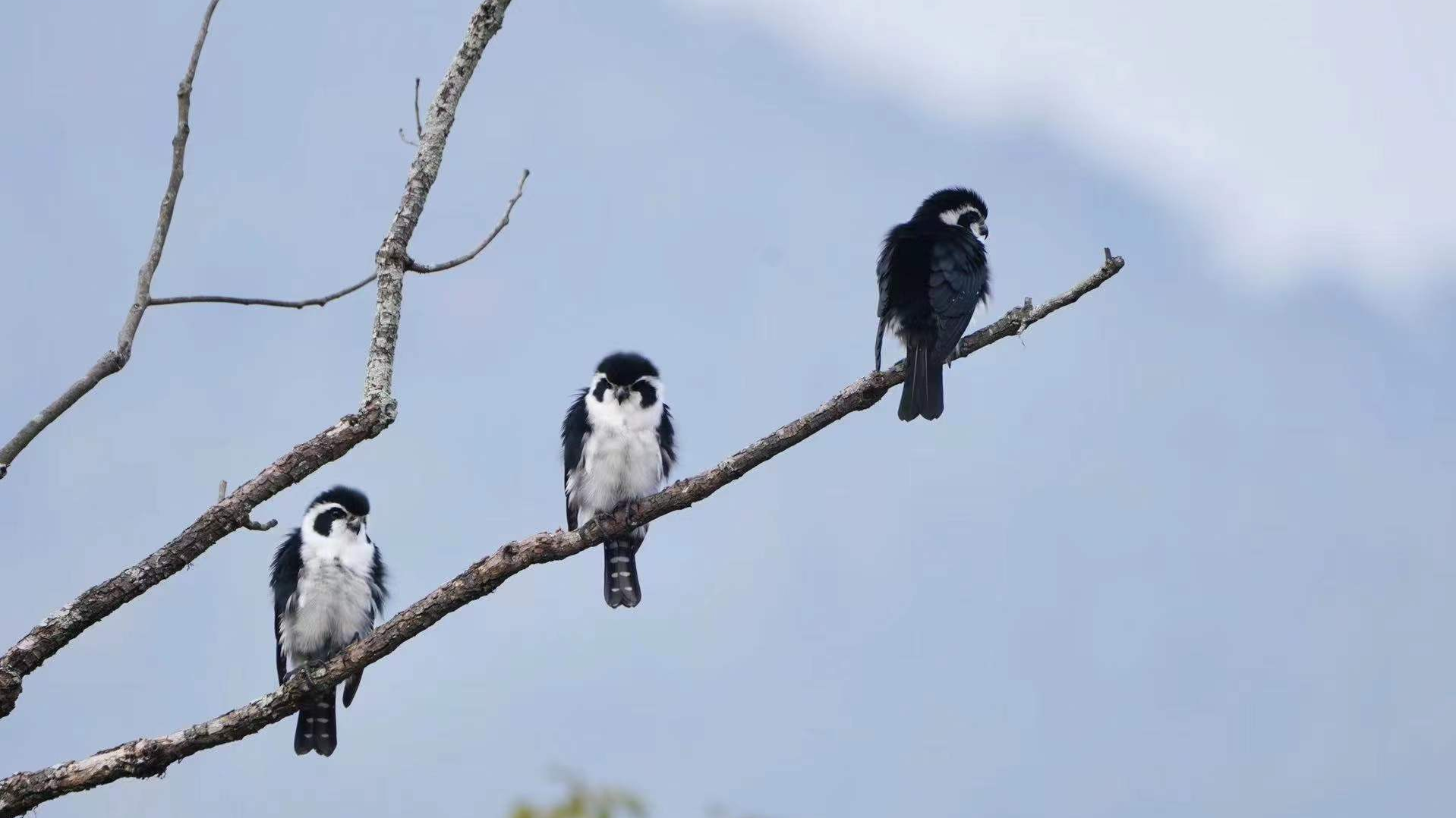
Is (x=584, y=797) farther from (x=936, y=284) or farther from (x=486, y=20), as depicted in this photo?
(x=936, y=284)

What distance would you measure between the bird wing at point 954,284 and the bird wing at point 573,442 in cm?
207

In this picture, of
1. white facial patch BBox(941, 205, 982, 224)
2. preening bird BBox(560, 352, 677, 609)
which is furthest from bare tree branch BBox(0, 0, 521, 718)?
white facial patch BBox(941, 205, 982, 224)

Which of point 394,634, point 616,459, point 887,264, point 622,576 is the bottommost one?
point 394,634

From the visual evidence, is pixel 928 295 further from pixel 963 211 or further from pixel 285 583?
pixel 285 583

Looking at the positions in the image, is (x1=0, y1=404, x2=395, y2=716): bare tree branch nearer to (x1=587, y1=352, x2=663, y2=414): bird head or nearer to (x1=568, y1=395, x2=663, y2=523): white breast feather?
(x1=568, y1=395, x2=663, y2=523): white breast feather

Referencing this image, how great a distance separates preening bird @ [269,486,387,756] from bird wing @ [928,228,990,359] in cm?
363

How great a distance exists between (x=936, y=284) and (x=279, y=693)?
15.0ft

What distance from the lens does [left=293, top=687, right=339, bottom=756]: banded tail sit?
9047 mm

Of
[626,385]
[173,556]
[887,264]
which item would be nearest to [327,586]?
[626,385]

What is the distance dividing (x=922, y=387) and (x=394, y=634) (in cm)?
355

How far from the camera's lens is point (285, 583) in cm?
948

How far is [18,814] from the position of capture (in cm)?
593

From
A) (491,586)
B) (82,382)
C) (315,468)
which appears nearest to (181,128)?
(82,382)

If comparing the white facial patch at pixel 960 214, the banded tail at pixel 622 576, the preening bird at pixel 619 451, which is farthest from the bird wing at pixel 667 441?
the white facial patch at pixel 960 214
